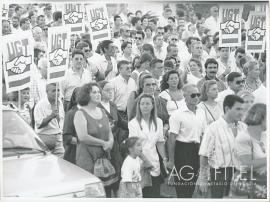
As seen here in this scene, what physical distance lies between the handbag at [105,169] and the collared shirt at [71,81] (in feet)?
2.69

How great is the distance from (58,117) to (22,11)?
133 cm

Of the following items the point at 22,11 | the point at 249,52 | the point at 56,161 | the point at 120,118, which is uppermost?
the point at 22,11

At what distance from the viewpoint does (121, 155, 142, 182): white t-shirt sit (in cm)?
589

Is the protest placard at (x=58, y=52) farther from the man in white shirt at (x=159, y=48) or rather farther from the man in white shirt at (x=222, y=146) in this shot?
the man in white shirt at (x=222, y=146)

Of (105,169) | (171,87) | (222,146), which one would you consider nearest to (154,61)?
(171,87)

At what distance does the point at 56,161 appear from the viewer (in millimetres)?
5539

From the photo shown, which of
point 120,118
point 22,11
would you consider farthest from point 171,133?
point 22,11

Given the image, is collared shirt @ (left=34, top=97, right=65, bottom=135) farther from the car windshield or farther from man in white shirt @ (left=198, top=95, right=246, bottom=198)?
man in white shirt @ (left=198, top=95, right=246, bottom=198)

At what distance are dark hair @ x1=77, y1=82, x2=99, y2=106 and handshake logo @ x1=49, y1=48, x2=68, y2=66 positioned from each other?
416 mm

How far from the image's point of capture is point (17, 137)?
5.65 metres

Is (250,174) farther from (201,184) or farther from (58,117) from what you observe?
(58,117)

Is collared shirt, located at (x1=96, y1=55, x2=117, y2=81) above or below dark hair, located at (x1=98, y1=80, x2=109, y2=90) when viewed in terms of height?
above

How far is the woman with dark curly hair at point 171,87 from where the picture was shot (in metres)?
5.89

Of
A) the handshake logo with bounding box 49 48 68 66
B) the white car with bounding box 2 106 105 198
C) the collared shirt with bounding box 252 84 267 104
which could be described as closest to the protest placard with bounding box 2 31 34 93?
the handshake logo with bounding box 49 48 68 66
